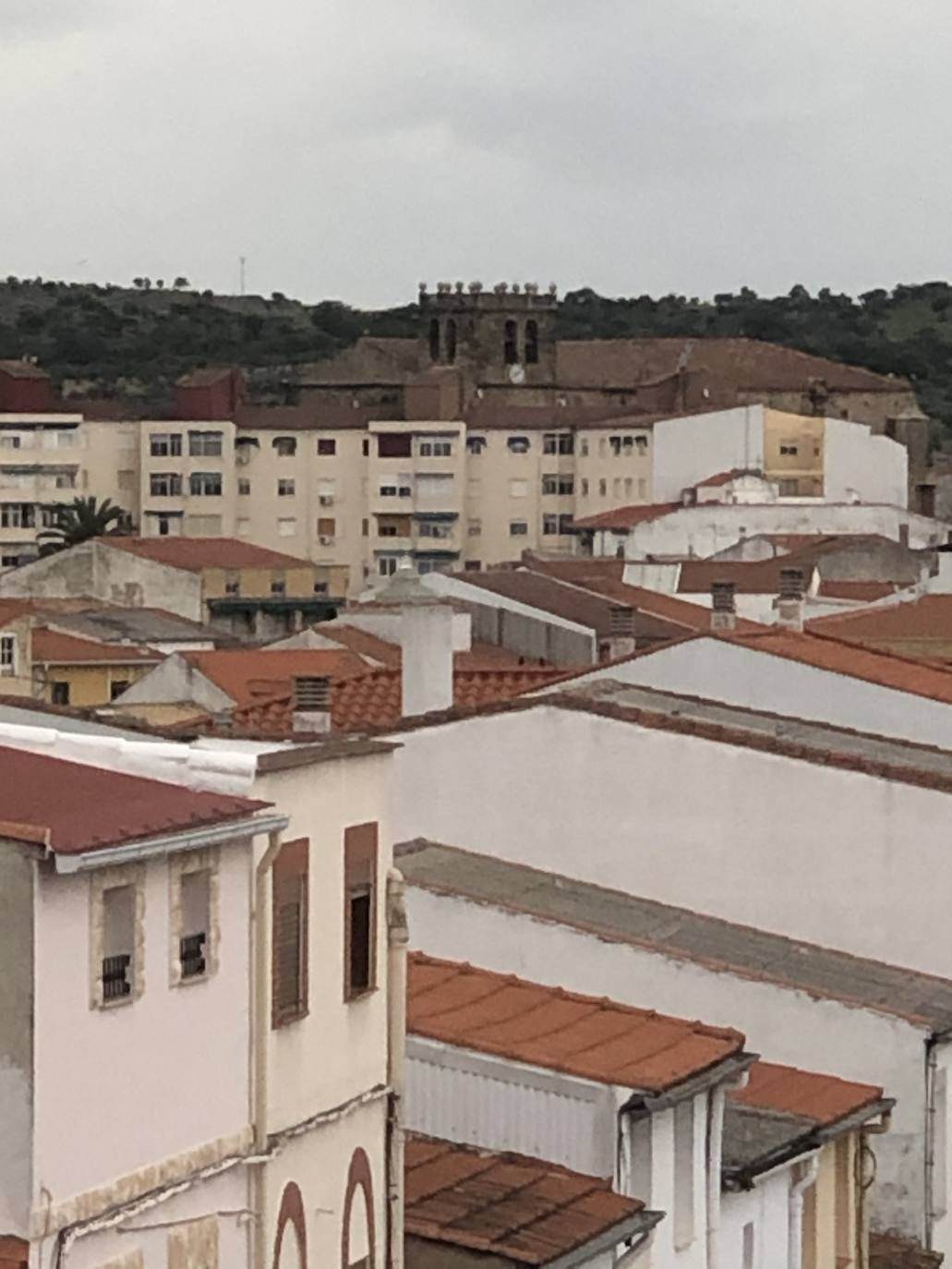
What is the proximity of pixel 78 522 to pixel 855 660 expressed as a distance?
4148 inches

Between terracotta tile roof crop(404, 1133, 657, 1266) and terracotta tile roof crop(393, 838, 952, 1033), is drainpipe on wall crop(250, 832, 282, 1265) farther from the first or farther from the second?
terracotta tile roof crop(393, 838, 952, 1033)

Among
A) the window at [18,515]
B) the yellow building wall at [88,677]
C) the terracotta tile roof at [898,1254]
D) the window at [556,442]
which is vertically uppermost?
the terracotta tile roof at [898,1254]

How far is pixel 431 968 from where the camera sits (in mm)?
20062

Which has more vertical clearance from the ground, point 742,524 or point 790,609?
point 790,609

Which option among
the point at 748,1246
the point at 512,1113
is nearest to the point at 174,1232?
the point at 512,1113

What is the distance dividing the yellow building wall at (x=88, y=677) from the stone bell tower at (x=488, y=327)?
3789 inches

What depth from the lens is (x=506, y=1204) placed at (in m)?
16.6

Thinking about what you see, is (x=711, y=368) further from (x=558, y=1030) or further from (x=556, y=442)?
(x=558, y=1030)

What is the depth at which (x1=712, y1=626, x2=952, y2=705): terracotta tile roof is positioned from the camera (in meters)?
32.6

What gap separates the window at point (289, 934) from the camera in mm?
13680

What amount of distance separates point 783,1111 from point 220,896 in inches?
330

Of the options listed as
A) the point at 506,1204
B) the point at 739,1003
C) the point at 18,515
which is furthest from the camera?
the point at 18,515

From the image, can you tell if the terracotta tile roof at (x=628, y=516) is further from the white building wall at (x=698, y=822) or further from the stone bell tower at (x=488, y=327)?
the white building wall at (x=698, y=822)

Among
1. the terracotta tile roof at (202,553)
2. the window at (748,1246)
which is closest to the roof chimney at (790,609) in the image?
the window at (748,1246)
